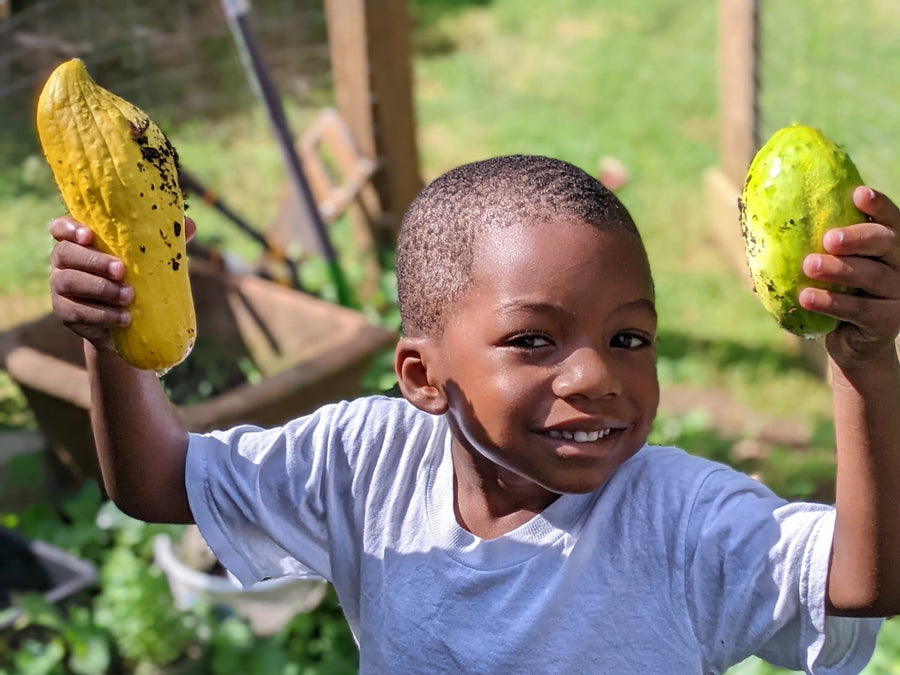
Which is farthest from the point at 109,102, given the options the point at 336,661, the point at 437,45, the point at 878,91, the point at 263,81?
the point at 437,45

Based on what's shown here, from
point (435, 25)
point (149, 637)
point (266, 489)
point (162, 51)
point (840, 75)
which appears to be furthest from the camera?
point (435, 25)

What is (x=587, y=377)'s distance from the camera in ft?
4.58

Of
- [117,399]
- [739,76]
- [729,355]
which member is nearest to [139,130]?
[117,399]

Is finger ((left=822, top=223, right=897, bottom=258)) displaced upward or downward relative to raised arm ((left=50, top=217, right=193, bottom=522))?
upward

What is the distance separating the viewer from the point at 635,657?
1504mm

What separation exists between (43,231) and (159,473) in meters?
4.68

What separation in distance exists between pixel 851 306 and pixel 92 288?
921 millimetres

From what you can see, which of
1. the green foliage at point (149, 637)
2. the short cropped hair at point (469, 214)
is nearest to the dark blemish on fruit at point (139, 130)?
the short cropped hair at point (469, 214)

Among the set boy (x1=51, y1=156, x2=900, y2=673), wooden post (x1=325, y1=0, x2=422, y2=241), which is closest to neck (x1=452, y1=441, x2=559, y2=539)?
boy (x1=51, y1=156, x2=900, y2=673)

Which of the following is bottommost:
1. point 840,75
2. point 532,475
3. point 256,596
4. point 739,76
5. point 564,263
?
point 256,596

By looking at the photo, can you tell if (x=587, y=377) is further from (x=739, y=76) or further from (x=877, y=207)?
(x=739, y=76)

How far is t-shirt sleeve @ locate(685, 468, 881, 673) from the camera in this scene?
137 cm

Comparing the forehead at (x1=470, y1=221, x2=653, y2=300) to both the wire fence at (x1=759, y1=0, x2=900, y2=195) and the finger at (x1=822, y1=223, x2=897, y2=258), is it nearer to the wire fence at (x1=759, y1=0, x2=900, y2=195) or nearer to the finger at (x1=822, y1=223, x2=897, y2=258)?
the finger at (x1=822, y1=223, x2=897, y2=258)

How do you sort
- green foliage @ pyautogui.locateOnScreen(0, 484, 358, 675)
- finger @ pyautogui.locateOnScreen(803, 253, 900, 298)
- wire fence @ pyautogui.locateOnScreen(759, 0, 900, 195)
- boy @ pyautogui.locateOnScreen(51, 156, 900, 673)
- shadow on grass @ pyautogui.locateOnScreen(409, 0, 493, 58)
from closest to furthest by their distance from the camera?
finger @ pyautogui.locateOnScreen(803, 253, 900, 298), boy @ pyautogui.locateOnScreen(51, 156, 900, 673), green foliage @ pyautogui.locateOnScreen(0, 484, 358, 675), wire fence @ pyautogui.locateOnScreen(759, 0, 900, 195), shadow on grass @ pyautogui.locateOnScreen(409, 0, 493, 58)
